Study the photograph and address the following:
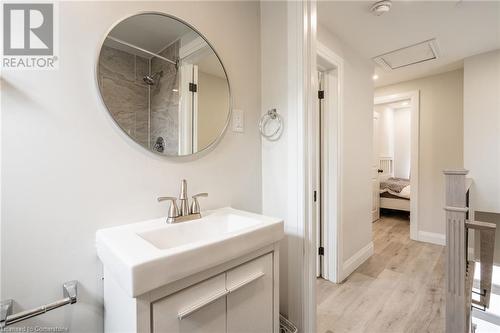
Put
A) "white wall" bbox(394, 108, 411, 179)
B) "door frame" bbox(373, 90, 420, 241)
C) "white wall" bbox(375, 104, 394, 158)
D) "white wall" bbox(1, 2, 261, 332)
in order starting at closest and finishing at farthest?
"white wall" bbox(1, 2, 261, 332)
"door frame" bbox(373, 90, 420, 241)
"white wall" bbox(375, 104, 394, 158)
"white wall" bbox(394, 108, 411, 179)

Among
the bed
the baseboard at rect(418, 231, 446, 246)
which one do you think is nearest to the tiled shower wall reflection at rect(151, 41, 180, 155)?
the baseboard at rect(418, 231, 446, 246)

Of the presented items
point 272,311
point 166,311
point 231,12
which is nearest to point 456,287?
point 272,311

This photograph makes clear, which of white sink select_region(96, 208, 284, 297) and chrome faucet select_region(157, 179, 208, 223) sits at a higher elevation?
chrome faucet select_region(157, 179, 208, 223)

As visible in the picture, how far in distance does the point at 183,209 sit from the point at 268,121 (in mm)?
733

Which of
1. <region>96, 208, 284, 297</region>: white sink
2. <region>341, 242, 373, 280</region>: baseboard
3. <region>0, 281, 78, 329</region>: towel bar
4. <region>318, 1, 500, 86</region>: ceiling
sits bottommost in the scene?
<region>341, 242, 373, 280</region>: baseboard

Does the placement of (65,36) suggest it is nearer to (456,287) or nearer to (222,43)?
(222,43)

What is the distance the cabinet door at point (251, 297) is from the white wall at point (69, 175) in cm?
46

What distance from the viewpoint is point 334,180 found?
84.3 inches

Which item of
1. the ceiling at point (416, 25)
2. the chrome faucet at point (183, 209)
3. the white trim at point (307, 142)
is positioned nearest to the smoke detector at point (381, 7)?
the ceiling at point (416, 25)

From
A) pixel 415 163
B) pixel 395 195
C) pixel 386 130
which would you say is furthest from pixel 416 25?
pixel 386 130

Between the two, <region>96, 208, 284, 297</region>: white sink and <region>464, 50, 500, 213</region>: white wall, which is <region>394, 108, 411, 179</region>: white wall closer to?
<region>464, 50, 500, 213</region>: white wall

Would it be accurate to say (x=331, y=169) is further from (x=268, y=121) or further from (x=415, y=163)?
(x=415, y=163)

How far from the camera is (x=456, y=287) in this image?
1217 millimetres

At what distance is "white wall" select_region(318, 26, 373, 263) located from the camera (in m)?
2.22
